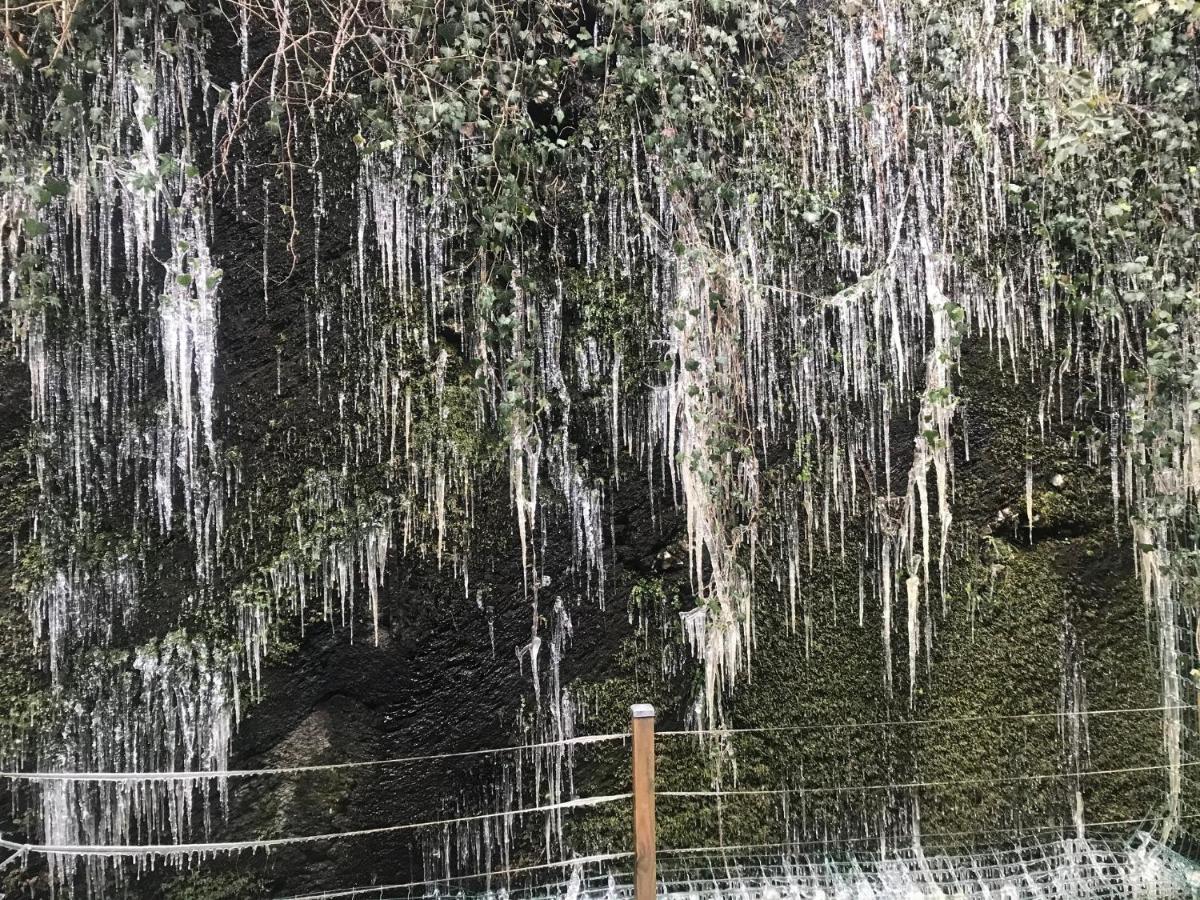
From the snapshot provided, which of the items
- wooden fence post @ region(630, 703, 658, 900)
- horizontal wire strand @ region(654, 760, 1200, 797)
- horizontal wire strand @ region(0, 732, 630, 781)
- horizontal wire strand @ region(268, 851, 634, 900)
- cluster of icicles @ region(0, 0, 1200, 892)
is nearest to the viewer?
wooden fence post @ region(630, 703, 658, 900)

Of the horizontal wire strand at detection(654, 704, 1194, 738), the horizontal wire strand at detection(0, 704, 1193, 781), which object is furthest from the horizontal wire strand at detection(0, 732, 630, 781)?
the horizontal wire strand at detection(654, 704, 1194, 738)

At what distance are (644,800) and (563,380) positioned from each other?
1.39m

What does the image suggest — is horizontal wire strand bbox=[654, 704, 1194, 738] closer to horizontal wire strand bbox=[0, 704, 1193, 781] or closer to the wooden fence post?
horizontal wire strand bbox=[0, 704, 1193, 781]

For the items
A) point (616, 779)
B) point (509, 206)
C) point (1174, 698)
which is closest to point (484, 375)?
point (509, 206)

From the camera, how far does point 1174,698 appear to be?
10.1ft

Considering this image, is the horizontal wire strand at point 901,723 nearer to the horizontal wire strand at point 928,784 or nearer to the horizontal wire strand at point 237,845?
the horizontal wire strand at point 928,784

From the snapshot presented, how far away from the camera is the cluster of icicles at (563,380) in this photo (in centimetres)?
246

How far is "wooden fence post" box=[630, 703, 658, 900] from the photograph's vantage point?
2158mm

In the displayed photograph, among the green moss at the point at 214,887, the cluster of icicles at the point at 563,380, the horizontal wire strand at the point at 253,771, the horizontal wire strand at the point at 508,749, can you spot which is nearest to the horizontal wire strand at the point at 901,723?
the horizontal wire strand at the point at 508,749

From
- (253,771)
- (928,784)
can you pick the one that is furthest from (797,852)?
(253,771)

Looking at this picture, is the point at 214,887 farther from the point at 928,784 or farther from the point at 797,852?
the point at 928,784

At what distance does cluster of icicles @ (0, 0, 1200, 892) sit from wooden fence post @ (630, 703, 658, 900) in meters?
0.65

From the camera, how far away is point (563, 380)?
2787 millimetres

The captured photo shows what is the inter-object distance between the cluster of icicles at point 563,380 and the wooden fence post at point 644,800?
654mm
